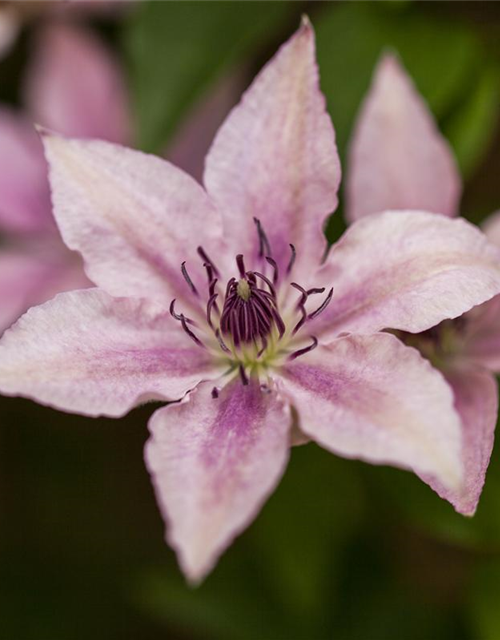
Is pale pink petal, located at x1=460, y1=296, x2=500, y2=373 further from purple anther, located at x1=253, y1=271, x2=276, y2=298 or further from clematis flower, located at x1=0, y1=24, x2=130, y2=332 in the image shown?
clematis flower, located at x1=0, y1=24, x2=130, y2=332

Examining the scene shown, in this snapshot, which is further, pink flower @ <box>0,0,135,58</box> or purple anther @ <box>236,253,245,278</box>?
pink flower @ <box>0,0,135,58</box>

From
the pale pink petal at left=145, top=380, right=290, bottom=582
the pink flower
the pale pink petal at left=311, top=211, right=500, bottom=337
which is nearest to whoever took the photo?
the pale pink petal at left=145, top=380, right=290, bottom=582

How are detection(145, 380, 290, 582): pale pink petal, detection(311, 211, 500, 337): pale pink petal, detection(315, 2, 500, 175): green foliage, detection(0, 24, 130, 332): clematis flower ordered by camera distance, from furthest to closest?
detection(0, 24, 130, 332): clematis flower < detection(315, 2, 500, 175): green foliage < detection(311, 211, 500, 337): pale pink petal < detection(145, 380, 290, 582): pale pink petal

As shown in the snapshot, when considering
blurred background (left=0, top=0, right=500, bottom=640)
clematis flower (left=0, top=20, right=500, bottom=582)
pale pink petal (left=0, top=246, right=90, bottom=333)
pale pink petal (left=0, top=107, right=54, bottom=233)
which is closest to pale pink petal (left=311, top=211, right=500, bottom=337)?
clematis flower (left=0, top=20, right=500, bottom=582)

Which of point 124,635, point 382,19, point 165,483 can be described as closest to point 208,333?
point 165,483

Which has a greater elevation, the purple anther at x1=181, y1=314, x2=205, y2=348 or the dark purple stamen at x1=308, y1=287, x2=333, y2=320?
the purple anther at x1=181, y1=314, x2=205, y2=348

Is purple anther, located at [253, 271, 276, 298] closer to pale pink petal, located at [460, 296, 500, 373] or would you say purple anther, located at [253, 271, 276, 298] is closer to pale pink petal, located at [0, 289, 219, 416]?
pale pink petal, located at [0, 289, 219, 416]

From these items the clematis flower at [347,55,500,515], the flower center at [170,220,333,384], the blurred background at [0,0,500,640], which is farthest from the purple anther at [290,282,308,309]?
the blurred background at [0,0,500,640]

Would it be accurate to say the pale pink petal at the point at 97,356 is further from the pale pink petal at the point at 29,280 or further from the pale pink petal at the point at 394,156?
the pale pink petal at the point at 29,280

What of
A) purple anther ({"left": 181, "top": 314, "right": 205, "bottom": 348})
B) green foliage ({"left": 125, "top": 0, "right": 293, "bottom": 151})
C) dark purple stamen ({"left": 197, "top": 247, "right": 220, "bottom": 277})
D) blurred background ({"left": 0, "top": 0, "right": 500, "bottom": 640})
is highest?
green foliage ({"left": 125, "top": 0, "right": 293, "bottom": 151})
